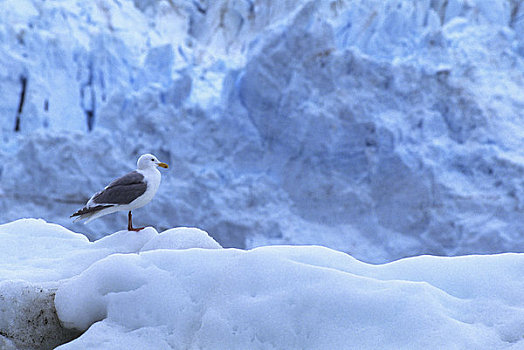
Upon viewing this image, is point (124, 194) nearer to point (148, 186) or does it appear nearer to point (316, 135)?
point (148, 186)

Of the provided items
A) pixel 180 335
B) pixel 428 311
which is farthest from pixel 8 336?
pixel 428 311

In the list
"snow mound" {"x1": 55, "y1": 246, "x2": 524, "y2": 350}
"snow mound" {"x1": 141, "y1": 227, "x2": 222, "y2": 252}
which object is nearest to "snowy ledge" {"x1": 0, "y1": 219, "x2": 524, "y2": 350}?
"snow mound" {"x1": 55, "y1": 246, "x2": 524, "y2": 350}

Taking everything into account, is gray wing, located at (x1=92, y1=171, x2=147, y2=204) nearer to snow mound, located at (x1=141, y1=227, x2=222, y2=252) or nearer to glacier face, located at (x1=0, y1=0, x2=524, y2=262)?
snow mound, located at (x1=141, y1=227, x2=222, y2=252)

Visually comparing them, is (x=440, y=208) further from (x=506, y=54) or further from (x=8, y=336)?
(x=8, y=336)

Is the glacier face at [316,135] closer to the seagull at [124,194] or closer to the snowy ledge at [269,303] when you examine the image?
the seagull at [124,194]

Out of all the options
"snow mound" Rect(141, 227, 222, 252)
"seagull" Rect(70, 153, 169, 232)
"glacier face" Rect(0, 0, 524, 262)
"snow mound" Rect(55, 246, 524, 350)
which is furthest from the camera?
"glacier face" Rect(0, 0, 524, 262)

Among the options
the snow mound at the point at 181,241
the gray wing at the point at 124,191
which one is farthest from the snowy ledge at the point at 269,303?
the gray wing at the point at 124,191

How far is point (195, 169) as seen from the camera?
7246mm

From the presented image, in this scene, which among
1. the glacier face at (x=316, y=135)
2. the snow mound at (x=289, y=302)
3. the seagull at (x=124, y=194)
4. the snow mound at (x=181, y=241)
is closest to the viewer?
the snow mound at (x=289, y=302)

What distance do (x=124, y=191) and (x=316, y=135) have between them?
502 centimetres

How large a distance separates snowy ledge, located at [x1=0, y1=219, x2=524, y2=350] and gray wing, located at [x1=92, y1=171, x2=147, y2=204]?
0.67 metres

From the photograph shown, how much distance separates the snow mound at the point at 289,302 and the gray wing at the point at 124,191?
0.80 m

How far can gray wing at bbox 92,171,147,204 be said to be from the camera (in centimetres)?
238

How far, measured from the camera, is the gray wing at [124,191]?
2.38 metres
